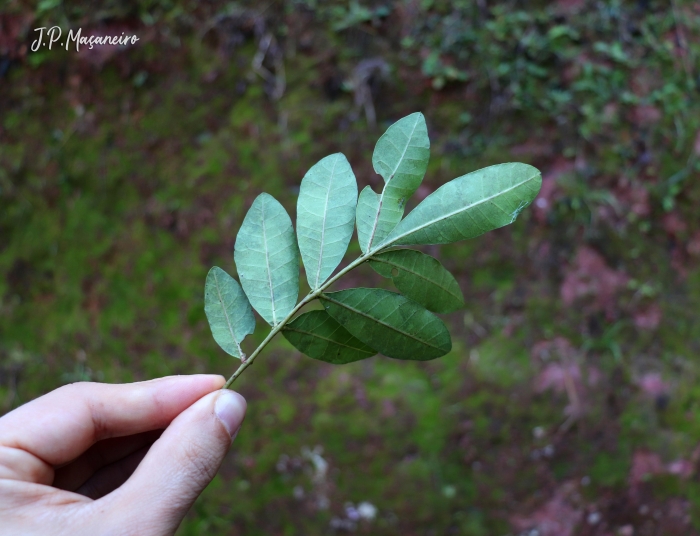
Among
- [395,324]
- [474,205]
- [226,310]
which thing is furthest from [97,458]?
[474,205]

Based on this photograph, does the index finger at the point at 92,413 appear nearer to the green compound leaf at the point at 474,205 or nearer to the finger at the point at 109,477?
the finger at the point at 109,477

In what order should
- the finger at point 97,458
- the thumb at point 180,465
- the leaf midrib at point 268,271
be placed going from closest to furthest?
the thumb at point 180,465 < the leaf midrib at point 268,271 < the finger at point 97,458

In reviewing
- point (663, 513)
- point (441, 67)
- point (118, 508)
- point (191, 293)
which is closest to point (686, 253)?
point (663, 513)

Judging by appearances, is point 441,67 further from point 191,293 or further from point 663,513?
point 663,513

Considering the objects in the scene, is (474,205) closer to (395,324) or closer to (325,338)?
(395,324)

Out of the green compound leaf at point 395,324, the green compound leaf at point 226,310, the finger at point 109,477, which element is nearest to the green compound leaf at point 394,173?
the green compound leaf at point 395,324

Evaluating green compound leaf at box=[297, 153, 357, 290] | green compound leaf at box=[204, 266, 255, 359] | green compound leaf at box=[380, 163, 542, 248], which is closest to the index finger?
green compound leaf at box=[204, 266, 255, 359]

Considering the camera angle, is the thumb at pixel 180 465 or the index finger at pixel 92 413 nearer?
the thumb at pixel 180 465
